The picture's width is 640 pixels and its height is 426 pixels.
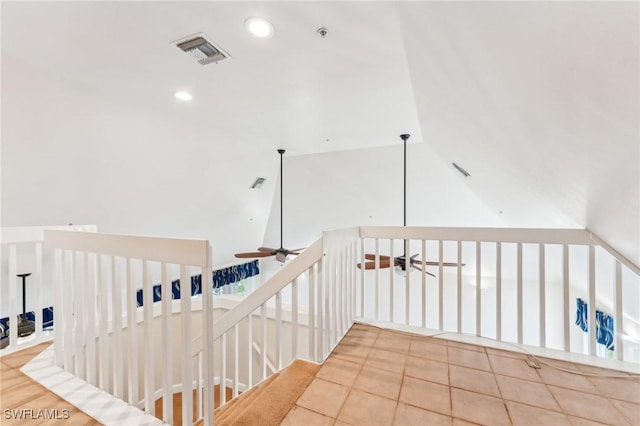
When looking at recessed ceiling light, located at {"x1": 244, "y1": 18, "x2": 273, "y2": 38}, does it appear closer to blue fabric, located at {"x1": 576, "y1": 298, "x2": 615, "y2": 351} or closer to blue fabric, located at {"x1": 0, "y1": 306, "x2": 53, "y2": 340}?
blue fabric, located at {"x1": 0, "y1": 306, "x2": 53, "y2": 340}

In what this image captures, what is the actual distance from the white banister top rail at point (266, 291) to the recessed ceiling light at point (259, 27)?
4.64 feet

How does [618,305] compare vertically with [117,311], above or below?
below

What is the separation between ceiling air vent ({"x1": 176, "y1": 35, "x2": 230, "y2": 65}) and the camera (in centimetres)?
181

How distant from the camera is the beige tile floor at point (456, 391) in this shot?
1433mm

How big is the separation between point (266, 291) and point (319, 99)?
1980 mm

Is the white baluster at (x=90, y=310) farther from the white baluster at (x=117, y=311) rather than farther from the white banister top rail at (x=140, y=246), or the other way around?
the white baluster at (x=117, y=311)

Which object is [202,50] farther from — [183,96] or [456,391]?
[456,391]

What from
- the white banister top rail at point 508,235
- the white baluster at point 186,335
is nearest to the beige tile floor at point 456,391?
the white baluster at point 186,335

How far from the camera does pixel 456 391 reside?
1.64m

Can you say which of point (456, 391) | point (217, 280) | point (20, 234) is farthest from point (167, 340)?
Result: point (217, 280)

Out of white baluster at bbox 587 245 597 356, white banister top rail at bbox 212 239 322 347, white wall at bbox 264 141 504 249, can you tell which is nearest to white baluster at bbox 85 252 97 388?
white banister top rail at bbox 212 239 322 347

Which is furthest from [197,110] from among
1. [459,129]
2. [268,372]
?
[268,372]

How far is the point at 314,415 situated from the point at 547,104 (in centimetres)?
196

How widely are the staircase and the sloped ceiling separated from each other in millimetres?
1962
